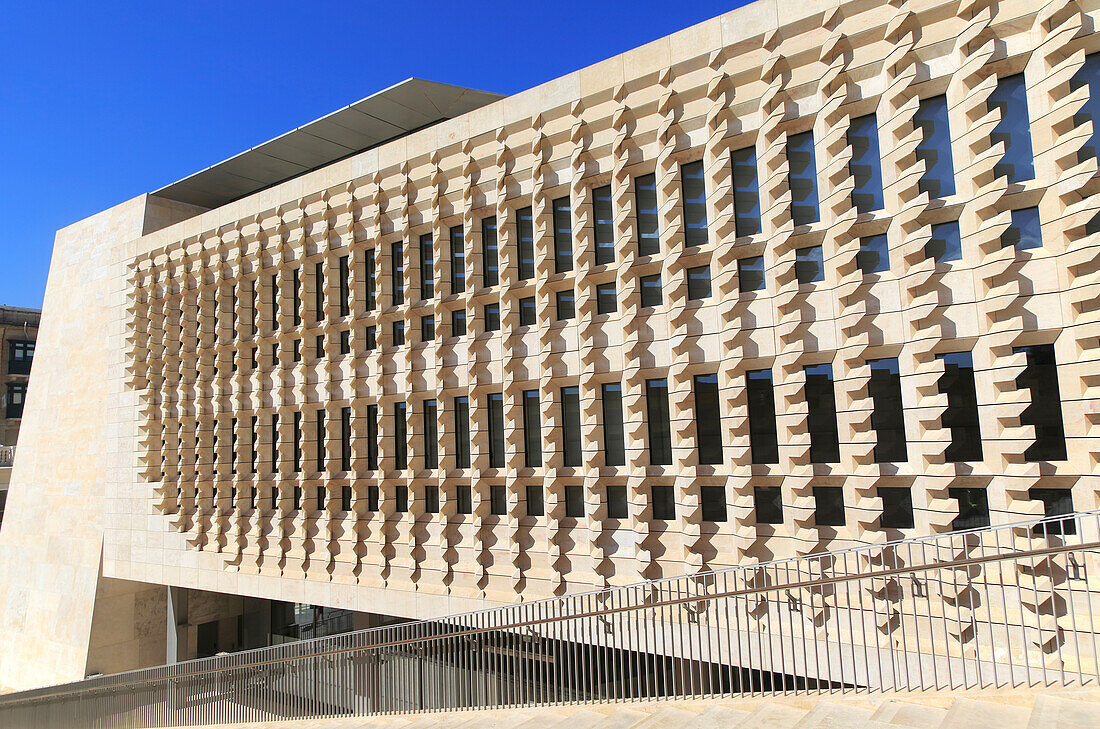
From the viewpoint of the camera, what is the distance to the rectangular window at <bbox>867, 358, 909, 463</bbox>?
1073 centimetres

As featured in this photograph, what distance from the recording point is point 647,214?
44.6 ft

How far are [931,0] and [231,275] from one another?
766 inches

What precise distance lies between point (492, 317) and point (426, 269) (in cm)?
259

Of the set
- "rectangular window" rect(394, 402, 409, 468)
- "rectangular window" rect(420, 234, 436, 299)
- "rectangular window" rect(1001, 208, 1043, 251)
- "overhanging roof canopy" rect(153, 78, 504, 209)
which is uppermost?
"overhanging roof canopy" rect(153, 78, 504, 209)

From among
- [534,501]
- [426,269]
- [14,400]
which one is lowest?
[534,501]

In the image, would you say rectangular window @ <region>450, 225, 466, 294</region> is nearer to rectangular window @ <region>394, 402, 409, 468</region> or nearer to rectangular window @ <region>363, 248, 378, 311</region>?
rectangular window @ <region>363, 248, 378, 311</region>

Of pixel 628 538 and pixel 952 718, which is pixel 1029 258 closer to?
pixel 952 718

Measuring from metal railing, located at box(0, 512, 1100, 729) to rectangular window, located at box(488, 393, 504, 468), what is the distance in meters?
3.61

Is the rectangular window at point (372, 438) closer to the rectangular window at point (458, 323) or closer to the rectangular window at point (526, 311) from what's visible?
the rectangular window at point (458, 323)

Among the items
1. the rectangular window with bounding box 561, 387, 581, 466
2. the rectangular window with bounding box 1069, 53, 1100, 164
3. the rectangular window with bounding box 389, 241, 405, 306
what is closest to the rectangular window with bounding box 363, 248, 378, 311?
the rectangular window with bounding box 389, 241, 405, 306

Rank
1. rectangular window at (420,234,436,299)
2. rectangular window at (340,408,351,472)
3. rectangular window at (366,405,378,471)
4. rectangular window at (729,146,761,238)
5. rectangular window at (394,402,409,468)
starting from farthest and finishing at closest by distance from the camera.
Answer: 1. rectangular window at (340,408,351,472)
2. rectangular window at (366,405,378,471)
3. rectangular window at (394,402,409,468)
4. rectangular window at (420,234,436,299)
5. rectangular window at (729,146,761,238)

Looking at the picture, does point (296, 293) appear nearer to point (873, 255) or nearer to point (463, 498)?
point (463, 498)

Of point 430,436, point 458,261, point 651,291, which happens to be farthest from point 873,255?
point 430,436

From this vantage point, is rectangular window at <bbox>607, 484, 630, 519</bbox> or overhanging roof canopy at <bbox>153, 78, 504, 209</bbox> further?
overhanging roof canopy at <bbox>153, 78, 504, 209</bbox>
